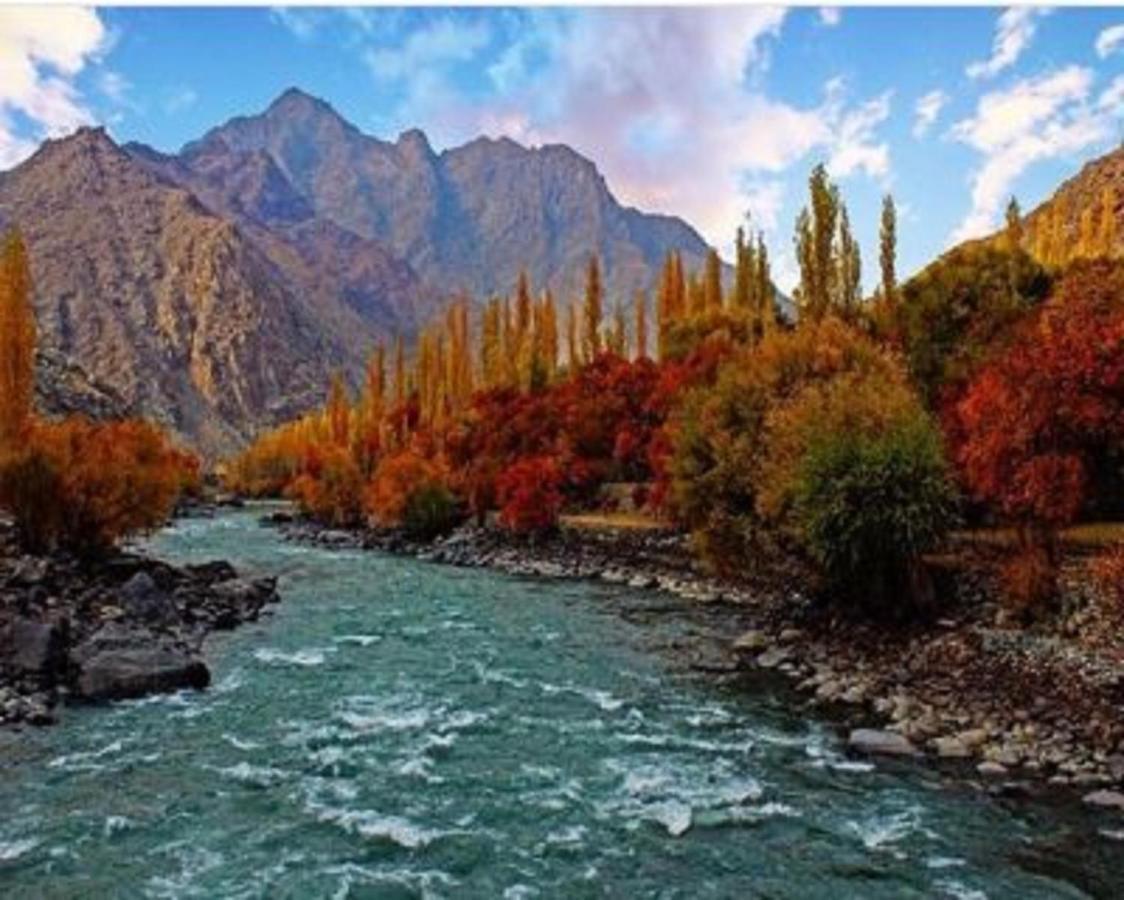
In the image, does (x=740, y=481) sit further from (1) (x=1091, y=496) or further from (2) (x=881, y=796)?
(2) (x=881, y=796)

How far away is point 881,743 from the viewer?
23922mm

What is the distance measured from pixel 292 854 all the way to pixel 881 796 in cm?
1102

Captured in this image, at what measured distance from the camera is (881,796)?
20953 millimetres

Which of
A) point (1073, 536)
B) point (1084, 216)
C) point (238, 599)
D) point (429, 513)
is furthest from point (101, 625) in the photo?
point (1084, 216)

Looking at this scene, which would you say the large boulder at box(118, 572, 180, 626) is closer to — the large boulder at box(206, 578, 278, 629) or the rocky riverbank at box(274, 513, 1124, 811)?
the large boulder at box(206, 578, 278, 629)

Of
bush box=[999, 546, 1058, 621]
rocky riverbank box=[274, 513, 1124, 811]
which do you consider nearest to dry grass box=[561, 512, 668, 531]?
rocky riverbank box=[274, 513, 1124, 811]

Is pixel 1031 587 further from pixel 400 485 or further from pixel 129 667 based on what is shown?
pixel 400 485

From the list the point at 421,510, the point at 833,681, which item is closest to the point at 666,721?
the point at 833,681

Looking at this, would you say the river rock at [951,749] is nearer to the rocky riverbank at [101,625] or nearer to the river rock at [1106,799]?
the river rock at [1106,799]

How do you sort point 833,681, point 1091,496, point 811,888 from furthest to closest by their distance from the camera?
point 1091,496
point 833,681
point 811,888

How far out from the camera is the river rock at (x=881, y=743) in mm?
23703

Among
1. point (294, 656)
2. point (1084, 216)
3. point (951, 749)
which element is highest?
point (1084, 216)

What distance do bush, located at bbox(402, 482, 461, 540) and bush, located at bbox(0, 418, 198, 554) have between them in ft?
94.7

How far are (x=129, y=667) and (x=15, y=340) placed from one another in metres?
39.0
